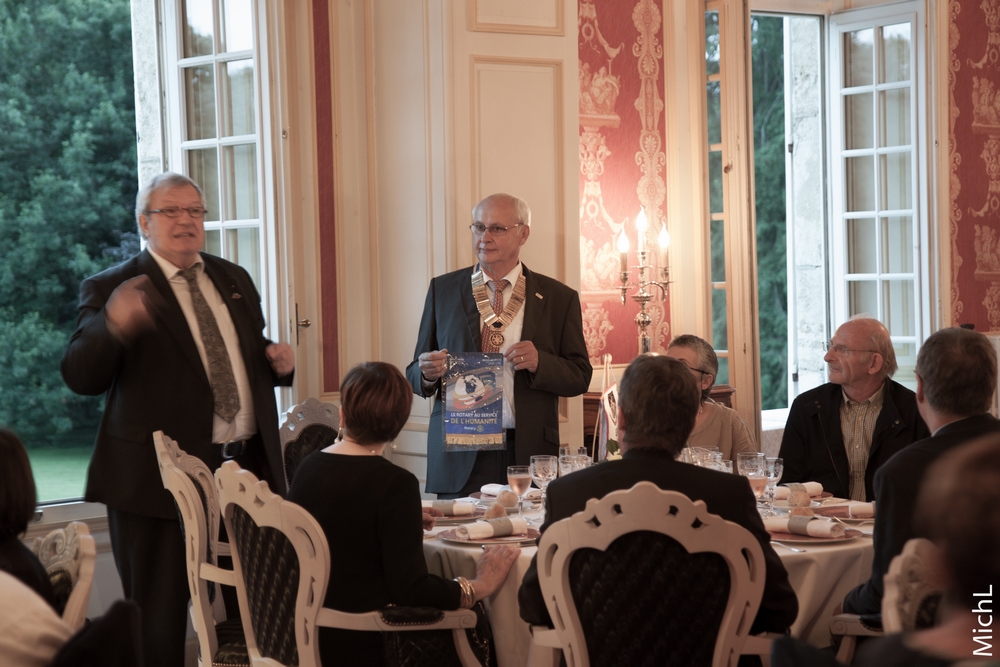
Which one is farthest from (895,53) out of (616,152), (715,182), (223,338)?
(223,338)

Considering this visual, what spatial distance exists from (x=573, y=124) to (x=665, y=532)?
3.15 metres

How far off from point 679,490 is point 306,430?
2142 mm

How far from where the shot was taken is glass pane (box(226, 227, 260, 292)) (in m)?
4.71

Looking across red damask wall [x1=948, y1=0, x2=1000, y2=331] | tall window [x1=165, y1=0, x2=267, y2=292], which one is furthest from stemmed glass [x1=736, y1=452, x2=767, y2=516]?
red damask wall [x1=948, y1=0, x2=1000, y2=331]

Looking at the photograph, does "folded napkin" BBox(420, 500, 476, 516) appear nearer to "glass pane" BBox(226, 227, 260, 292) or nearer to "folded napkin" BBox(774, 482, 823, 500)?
"folded napkin" BBox(774, 482, 823, 500)

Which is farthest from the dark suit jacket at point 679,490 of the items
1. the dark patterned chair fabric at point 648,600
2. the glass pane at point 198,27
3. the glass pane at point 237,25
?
the glass pane at point 198,27

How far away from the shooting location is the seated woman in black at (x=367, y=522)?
7.67 ft

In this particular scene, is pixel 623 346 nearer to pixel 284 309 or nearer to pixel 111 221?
pixel 284 309

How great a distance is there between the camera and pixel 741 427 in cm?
378

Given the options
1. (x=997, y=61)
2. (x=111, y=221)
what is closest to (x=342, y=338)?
(x=997, y=61)

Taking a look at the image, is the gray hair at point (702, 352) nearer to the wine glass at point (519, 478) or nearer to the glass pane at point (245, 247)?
the wine glass at point (519, 478)

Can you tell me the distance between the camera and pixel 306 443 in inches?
155

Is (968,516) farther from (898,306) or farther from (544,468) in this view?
(898,306)

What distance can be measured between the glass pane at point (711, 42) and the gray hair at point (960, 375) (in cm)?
370
